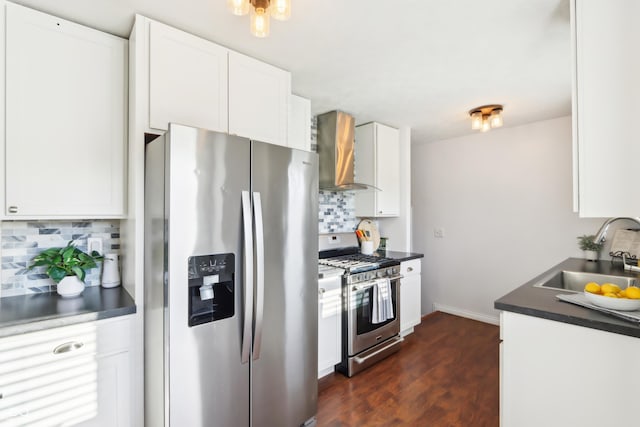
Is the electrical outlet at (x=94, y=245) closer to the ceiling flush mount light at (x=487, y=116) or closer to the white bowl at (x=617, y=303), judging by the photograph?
the white bowl at (x=617, y=303)

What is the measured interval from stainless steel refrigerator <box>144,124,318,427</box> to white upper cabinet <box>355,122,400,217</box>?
1.74 meters

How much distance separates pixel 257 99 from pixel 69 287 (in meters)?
1.47

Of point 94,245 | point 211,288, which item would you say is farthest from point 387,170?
point 94,245

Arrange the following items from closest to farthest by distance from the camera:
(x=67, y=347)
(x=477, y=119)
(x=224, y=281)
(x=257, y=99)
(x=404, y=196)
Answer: (x=67, y=347)
(x=224, y=281)
(x=257, y=99)
(x=477, y=119)
(x=404, y=196)

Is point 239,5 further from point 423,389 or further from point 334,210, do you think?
point 423,389

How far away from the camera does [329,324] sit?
246 cm

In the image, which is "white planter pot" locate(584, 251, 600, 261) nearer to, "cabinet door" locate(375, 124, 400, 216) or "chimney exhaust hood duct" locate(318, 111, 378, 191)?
"cabinet door" locate(375, 124, 400, 216)

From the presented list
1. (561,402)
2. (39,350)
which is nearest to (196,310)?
(39,350)

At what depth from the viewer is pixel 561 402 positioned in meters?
1.32

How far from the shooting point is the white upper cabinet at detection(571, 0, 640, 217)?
1.17 metres

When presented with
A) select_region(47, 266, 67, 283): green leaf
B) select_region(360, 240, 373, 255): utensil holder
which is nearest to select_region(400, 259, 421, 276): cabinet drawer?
select_region(360, 240, 373, 255): utensil holder

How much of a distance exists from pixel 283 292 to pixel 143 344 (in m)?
0.73

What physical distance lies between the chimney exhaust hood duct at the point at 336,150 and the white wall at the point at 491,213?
1691 millimetres

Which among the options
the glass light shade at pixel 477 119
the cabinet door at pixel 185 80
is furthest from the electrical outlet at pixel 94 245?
the glass light shade at pixel 477 119
